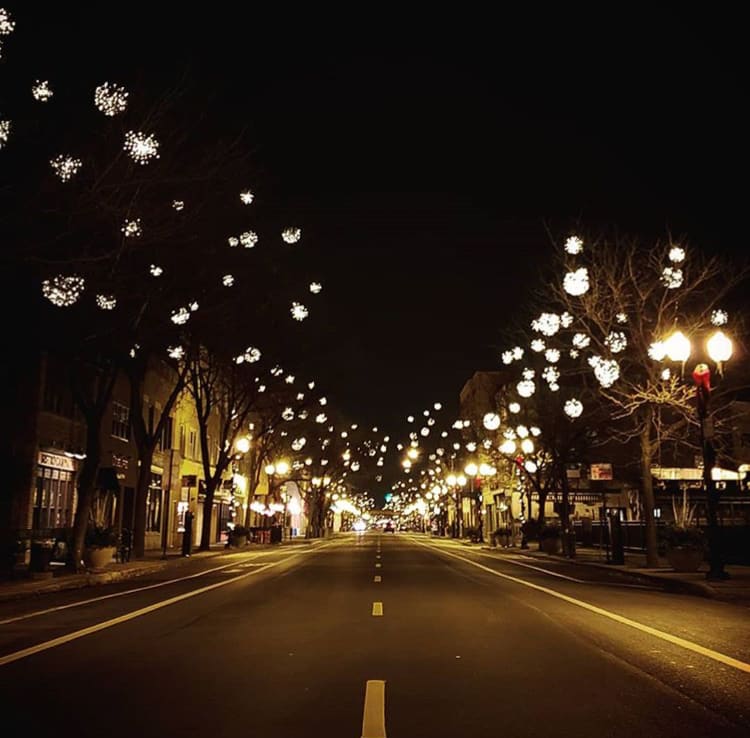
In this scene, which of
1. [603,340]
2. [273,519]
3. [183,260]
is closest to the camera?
[183,260]

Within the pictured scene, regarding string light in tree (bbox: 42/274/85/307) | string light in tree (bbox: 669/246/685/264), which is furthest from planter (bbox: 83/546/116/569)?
string light in tree (bbox: 669/246/685/264)

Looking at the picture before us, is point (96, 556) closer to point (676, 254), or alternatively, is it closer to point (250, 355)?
point (250, 355)

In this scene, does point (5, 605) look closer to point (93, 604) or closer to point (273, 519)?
point (93, 604)

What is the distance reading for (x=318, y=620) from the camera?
13.2 meters

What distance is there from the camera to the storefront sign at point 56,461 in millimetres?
30781

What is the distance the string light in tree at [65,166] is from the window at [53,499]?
1863 cm

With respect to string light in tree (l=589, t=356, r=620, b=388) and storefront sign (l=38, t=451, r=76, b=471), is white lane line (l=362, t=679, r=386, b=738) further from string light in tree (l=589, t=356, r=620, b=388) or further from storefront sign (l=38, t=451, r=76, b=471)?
storefront sign (l=38, t=451, r=76, b=471)

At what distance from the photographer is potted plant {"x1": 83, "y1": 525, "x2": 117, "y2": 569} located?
27141mm

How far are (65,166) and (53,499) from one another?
21080 millimetres

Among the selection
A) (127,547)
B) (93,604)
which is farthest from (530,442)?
(93,604)

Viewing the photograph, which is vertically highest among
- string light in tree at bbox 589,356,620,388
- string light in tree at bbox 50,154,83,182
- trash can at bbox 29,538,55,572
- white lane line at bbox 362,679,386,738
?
string light in tree at bbox 50,154,83,182

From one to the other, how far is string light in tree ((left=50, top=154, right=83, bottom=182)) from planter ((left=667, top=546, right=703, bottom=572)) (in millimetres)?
19846

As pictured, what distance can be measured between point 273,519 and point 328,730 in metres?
77.1

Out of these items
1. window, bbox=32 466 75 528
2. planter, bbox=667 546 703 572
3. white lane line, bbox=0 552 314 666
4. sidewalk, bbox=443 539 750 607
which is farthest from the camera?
window, bbox=32 466 75 528
